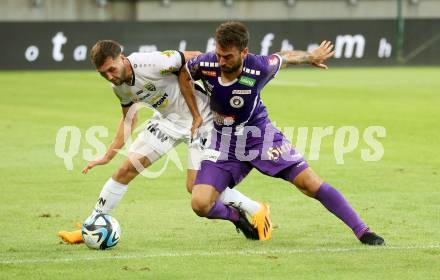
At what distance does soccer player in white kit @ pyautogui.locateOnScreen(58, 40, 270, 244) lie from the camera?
371 inches

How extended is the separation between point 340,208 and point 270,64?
1295 millimetres

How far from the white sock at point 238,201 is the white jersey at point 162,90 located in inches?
27.6

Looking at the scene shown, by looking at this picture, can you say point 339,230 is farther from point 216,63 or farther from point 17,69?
point 17,69

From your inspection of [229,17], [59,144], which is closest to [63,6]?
[229,17]

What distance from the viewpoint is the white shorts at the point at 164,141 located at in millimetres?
9750

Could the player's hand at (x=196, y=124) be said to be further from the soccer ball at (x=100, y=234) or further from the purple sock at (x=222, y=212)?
the soccer ball at (x=100, y=234)

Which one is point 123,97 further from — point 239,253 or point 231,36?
point 239,253

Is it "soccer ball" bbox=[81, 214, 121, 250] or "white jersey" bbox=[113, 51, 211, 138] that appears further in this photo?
"white jersey" bbox=[113, 51, 211, 138]

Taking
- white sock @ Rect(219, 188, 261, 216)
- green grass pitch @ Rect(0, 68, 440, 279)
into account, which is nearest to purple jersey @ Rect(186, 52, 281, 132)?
white sock @ Rect(219, 188, 261, 216)

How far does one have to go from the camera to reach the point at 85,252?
8.90 m

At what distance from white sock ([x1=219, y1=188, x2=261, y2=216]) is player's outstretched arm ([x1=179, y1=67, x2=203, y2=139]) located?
2.02 ft

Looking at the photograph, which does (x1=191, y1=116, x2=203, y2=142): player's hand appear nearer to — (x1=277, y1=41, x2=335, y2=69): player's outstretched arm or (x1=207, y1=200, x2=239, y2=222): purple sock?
(x1=207, y1=200, x2=239, y2=222): purple sock

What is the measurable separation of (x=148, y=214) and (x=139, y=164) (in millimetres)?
1425

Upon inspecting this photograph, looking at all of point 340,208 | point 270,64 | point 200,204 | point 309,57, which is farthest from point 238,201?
point 309,57
